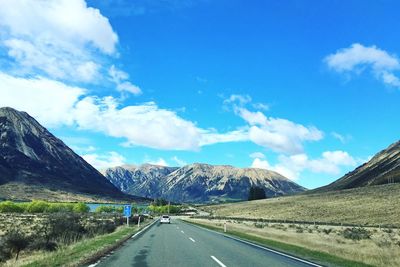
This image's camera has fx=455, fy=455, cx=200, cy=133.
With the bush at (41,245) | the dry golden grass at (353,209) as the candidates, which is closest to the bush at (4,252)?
the bush at (41,245)

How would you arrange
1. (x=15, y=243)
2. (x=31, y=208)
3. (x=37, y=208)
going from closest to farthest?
(x=15, y=243), (x=31, y=208), (x=37, y=208)

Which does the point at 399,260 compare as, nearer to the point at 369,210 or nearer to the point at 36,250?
the point at 36,250

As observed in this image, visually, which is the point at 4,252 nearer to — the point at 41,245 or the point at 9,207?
the point at 41,245

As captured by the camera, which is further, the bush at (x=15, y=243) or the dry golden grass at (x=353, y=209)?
the dry golden grass at (x=353, y=209)

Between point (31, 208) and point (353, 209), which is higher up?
point (31, 208)

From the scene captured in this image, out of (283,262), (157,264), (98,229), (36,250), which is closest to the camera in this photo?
(157,264)

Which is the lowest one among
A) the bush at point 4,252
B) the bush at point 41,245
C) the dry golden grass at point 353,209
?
the bush at point 4,252

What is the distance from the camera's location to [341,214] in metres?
97.4

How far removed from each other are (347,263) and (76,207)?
143 m

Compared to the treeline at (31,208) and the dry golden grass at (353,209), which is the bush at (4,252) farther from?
the treeline at (31,208)

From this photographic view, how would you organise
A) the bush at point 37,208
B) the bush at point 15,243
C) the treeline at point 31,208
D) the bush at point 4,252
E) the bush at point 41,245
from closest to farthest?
the bush at point 4,252 → the bush at point 15,243 → the bush at point 41,245 → the treeline at point 31,208 → the bush at point 37,208

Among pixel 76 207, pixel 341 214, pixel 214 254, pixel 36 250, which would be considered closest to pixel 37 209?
pixel 76 207

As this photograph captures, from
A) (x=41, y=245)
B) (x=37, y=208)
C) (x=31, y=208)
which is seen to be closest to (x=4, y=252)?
(x=41, y=245)

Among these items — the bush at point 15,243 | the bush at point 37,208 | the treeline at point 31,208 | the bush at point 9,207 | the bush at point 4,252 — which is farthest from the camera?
the bush at point 37,208
